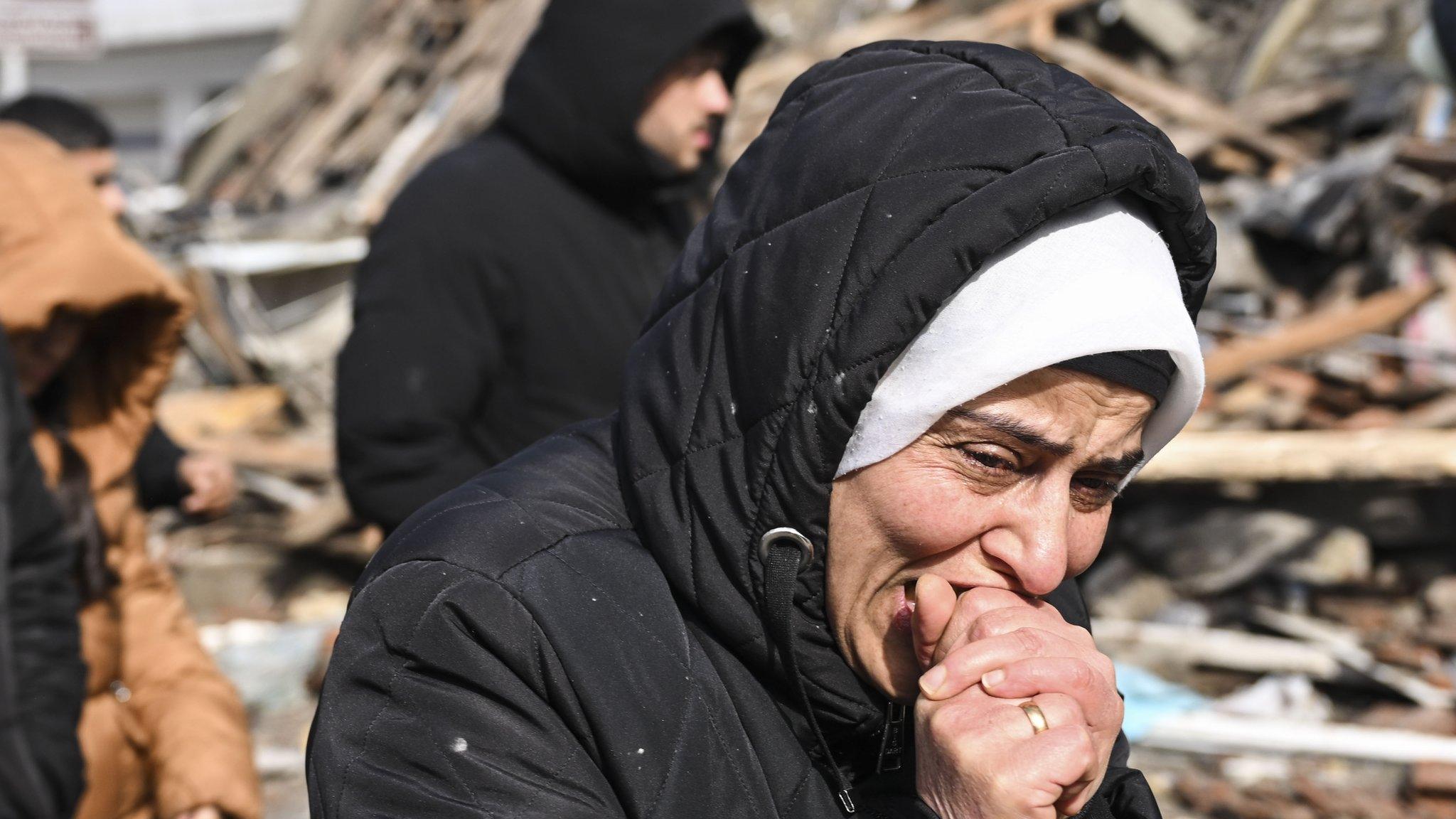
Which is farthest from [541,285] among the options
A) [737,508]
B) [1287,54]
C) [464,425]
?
[1287,54]

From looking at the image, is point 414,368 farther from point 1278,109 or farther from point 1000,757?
point 1278,109

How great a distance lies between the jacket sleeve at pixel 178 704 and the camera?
2.84 metres

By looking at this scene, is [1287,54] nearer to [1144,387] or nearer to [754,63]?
[754,63]

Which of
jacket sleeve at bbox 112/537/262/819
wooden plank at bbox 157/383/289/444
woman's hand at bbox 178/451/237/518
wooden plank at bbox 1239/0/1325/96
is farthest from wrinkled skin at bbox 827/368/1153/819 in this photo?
wooden plank at bbox 1239/0/1325/96

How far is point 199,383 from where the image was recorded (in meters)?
10.7

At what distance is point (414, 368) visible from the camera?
10.0 ft

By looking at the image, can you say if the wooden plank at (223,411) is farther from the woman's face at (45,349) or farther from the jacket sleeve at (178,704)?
the woman's face at (45,349)

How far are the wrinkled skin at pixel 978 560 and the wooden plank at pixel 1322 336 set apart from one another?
562 centimetres

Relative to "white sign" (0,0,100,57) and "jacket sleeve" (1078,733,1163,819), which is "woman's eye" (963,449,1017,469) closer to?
"jacket sleeve" (1078,733,1163,819)

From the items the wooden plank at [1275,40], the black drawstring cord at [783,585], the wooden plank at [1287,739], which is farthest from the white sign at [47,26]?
the wooden plank at [1275,40]

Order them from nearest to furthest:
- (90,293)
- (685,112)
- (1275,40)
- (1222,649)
Result: 1. (90,293)
2. (685,112)
3. (1222,649)
4. (1275,40)

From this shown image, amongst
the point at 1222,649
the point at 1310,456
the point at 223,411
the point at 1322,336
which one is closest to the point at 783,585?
the point at 1222,649

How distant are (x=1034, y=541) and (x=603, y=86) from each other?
2.10 meters

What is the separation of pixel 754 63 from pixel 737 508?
947cm
